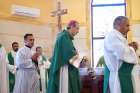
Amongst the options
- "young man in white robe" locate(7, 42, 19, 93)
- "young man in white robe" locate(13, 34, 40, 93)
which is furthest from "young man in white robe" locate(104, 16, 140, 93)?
"young man in white robe" locate(7, 42, 19, 93)

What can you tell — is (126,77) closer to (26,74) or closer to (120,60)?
(120,60)

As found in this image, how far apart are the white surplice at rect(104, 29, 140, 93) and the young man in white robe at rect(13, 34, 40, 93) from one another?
2.97 metres

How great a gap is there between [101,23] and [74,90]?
6889 mm

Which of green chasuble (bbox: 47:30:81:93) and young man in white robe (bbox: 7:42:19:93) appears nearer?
green chasuble (bbox: 47:30:81:93)

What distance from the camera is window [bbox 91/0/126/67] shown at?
12134 millimetres

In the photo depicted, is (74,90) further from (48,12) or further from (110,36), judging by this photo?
(48,12)

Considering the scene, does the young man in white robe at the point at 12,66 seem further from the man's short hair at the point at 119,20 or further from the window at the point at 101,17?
the man's short hair at the point at 119,20

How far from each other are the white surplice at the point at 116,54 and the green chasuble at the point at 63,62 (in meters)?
1.16

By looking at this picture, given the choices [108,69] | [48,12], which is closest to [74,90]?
[108,69]

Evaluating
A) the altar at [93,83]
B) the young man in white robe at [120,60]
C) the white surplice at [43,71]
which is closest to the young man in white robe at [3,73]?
the white surplice at [43,71]

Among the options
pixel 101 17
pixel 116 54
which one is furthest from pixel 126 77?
pixel 101 17

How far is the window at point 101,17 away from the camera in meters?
12.1

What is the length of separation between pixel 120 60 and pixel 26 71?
335 centimetres

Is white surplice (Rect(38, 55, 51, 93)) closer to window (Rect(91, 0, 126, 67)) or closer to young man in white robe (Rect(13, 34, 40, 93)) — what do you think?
young man in white robe (Rect(13, 34, 40, 93))
